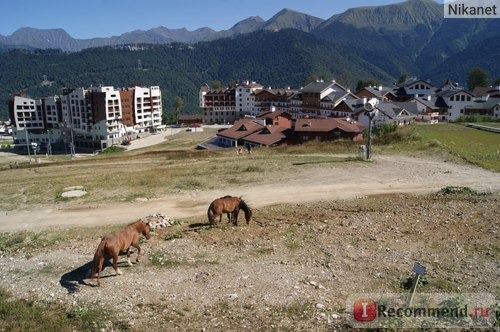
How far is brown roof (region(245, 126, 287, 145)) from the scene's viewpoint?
68.6 m

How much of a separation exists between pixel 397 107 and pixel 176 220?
73135mm

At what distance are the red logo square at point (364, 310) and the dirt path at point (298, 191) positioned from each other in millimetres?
11658

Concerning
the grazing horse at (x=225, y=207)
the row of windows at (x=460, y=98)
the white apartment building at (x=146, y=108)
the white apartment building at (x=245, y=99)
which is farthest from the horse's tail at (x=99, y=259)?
the white apartment building at (x=245, y=99)

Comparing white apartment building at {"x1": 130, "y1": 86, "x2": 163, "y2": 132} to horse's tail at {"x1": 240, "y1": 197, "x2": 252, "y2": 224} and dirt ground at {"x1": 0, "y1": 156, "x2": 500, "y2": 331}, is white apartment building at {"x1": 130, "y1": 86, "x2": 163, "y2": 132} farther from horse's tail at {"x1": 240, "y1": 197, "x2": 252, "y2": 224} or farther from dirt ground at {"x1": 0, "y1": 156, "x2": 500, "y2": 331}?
horse's tail at {"x1": 240, "y1": 197, "x2": 252, "y2": 224}

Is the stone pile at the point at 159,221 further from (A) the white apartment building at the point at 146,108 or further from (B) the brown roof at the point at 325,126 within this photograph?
(A) the white apartment building at the point at 146,108

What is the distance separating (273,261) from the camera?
17547 millimetres

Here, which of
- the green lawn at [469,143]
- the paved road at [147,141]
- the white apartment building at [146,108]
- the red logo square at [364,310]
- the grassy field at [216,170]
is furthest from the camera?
the white apartment building at [146,108]

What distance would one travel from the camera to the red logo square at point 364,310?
1331 centimetres

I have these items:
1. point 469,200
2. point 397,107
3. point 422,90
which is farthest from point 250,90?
point 469,200

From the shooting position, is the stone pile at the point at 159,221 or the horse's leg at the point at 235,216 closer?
the horse's leg at the point at 235,216

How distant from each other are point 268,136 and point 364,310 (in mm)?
58369

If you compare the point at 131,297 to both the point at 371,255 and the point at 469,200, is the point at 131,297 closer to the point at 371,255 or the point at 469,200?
the point at 371,255

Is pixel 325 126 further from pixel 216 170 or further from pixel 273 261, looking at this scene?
pixel 273 261

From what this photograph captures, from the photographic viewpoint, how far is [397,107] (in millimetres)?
86125
